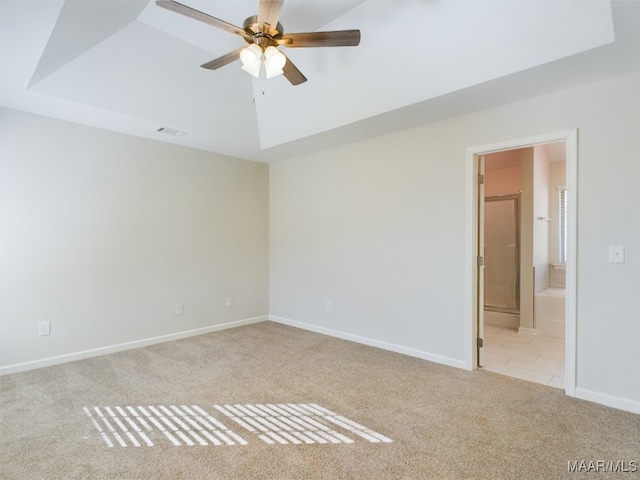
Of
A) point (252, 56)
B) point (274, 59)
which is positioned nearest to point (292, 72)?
point (274, 59)

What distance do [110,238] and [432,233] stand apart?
338 centimetres

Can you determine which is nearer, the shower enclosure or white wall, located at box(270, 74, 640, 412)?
white wall, located at box(270, 74, 640, 412)

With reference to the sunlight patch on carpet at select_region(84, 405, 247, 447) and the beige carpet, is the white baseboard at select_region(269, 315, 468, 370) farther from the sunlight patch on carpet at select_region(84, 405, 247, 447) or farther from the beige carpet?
the sunlight patch on carpet at select_region(84, 405, 247, 447)

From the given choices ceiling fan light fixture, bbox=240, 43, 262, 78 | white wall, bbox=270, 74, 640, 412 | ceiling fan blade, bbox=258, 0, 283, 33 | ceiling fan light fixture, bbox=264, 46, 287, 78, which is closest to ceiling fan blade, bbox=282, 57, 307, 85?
ceiling fan light fixture, bbox=264, 46, 287, 78

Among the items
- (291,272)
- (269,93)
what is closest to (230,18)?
(269,93)

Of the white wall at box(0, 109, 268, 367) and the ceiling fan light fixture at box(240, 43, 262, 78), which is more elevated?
the ceiling fan light fixture at box(240, 43, 262, 78)

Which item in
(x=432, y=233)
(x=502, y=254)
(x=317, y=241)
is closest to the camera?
(x=432, y=233)

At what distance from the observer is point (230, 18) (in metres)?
2.81

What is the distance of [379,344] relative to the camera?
3861 millimetres

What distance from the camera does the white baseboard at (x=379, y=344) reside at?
3.30 metres

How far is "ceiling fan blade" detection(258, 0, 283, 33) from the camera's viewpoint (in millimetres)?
1857

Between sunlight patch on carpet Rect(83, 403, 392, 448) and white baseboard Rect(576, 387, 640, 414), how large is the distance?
5.45 ft

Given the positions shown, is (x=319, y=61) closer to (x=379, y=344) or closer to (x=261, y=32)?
(x=261, y=32)

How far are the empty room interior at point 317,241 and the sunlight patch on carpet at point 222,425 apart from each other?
2cm
